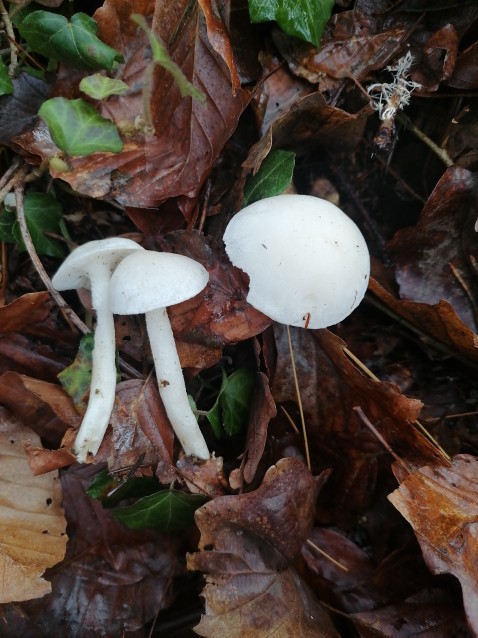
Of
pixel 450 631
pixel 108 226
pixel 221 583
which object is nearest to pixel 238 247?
pixel 108 226

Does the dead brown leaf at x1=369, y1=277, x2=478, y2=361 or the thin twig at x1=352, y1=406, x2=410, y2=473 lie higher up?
the dead brown leaf at x1=369, y1=277, x2=478, y2=361

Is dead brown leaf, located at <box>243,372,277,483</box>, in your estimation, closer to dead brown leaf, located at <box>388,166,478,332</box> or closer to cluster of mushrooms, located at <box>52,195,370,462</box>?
cluster of mushrooms, located at <box>52,195,370,462</box>

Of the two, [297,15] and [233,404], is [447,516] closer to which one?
[233,404]

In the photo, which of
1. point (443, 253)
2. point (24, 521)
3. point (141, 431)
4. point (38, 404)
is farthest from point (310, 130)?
point (24, 521)

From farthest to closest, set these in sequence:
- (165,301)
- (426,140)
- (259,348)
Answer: (426,140) < (259,348) < (165,301)

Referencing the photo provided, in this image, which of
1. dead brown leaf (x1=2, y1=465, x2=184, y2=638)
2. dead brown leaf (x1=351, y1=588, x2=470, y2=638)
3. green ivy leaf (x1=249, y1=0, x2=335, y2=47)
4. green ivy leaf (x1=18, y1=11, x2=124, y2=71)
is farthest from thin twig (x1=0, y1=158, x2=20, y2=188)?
dead brown leaf (x1=351, y1=588, x2=470, y2=638)
